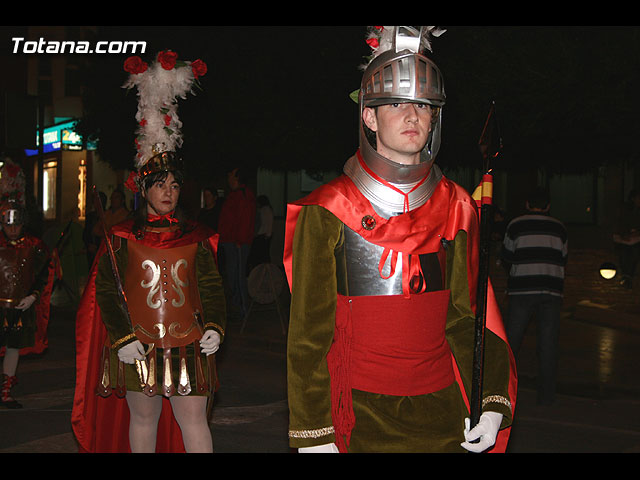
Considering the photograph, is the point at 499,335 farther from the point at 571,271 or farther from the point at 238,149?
the point at 571,271

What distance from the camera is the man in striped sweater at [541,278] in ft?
24.5

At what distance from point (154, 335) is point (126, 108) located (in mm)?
18245

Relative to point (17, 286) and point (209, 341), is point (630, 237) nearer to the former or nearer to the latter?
point (17, 286)

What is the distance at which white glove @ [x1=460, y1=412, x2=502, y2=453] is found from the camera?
2.64m

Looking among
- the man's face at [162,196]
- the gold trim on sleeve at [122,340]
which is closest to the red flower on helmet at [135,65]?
the man's face at [162,196]

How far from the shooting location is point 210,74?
735 inches

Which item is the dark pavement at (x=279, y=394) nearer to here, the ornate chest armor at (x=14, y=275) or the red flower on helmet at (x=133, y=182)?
the ornate chest armor at (x=14, y=275)

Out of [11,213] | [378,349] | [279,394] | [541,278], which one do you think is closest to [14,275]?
[11,213]

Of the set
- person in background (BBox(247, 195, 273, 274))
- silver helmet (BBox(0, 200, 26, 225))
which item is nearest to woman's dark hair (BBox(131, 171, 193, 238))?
silver helmet (BBox(0, 200, 26, 225))

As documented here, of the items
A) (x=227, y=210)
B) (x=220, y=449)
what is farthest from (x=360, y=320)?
(x=227, y=210)

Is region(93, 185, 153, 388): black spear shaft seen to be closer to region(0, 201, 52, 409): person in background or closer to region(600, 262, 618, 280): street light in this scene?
region(0, 201, 52, 409): person in background

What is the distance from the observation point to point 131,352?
13.4ft

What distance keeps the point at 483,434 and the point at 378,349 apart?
0.45 meters

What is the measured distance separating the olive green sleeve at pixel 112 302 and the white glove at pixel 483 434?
2053 millimetres
